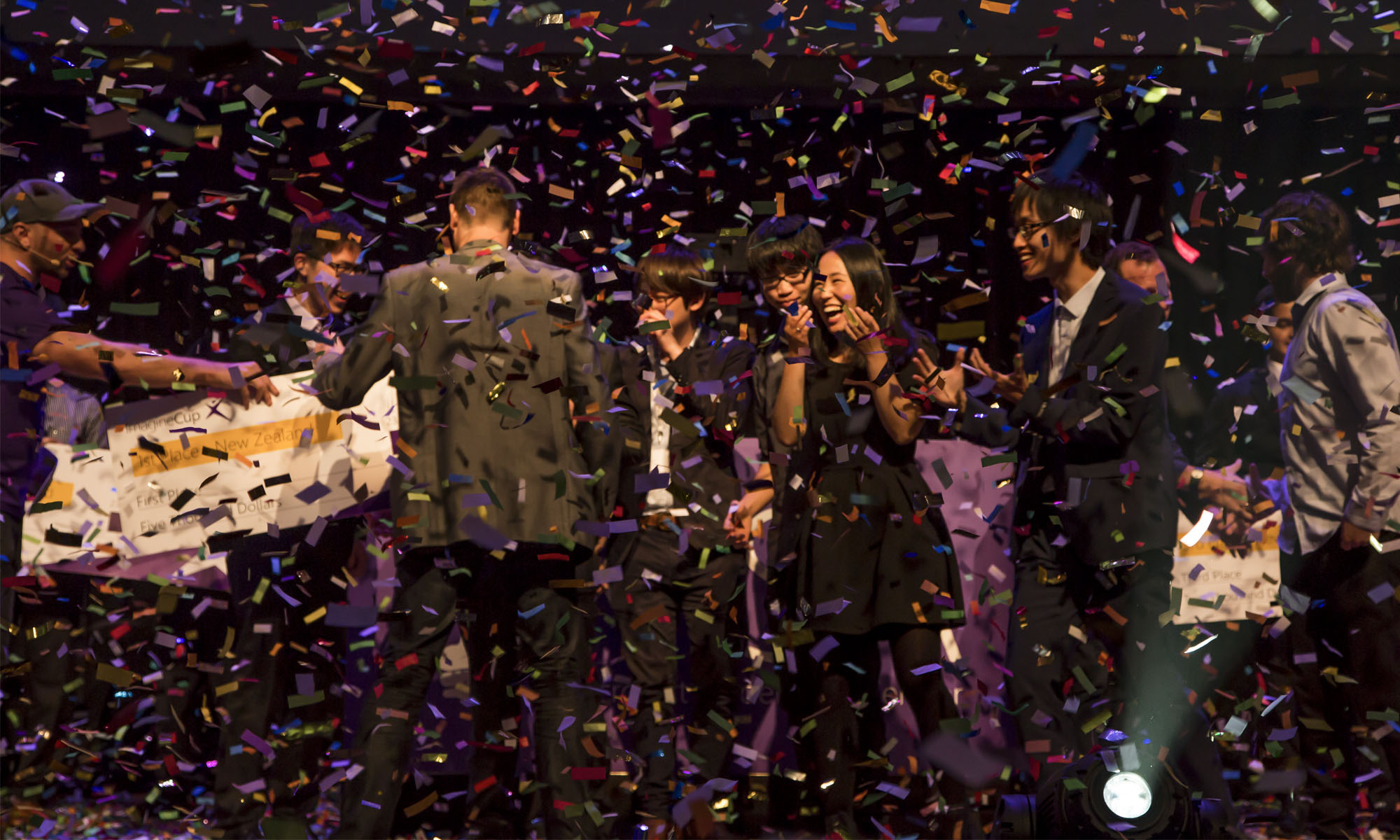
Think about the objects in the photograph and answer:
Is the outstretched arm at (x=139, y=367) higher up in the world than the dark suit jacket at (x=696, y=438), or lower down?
higher up

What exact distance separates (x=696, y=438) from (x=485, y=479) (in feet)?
2.02

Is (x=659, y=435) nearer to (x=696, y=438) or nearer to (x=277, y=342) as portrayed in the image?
(x=696, y=438)

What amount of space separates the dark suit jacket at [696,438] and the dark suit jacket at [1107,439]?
0.72 meters

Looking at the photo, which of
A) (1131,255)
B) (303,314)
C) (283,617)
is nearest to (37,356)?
(303,314)

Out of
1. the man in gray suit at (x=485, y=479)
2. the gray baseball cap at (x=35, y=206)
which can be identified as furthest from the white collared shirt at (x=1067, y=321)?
the gray baseball cap at (x=35, y=206)

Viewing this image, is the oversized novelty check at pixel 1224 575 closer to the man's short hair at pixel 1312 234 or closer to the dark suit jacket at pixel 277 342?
the man's short hair at pixel 1312 234

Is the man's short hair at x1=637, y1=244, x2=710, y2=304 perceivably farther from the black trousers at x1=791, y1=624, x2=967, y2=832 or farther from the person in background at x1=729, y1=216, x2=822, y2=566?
the black trousers at x1=791, y1=624, x2=967, y2=832

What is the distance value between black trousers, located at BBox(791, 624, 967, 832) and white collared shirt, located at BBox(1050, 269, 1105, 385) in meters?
0.71

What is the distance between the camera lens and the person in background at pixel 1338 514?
2602 mm

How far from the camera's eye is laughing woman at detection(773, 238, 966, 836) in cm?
238

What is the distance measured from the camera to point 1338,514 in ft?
8.72

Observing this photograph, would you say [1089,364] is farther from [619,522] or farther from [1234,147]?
[1234,147]

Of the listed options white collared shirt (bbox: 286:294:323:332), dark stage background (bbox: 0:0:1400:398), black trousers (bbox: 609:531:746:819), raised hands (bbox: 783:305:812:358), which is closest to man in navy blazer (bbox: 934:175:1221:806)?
raised hands (bbox: 783:305:812:358)

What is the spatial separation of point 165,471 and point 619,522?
3.85 feet
